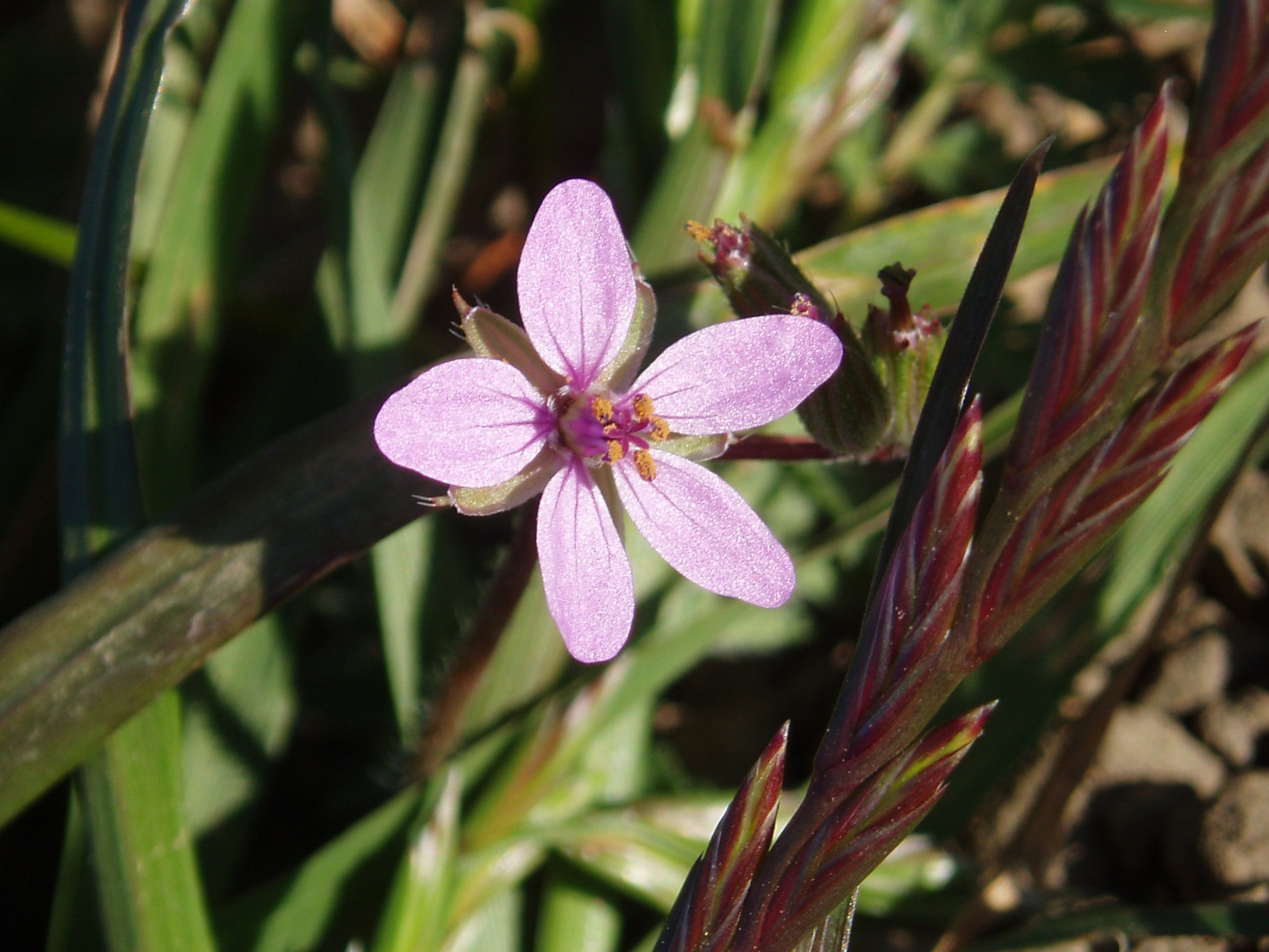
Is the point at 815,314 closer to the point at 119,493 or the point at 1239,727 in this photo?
the point at 119,493

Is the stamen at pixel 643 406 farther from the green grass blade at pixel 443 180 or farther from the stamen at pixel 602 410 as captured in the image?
the green grass blade at pixel 443 180

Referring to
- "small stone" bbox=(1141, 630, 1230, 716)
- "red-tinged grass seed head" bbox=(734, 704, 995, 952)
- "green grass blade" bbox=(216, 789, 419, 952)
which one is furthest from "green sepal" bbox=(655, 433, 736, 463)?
"small stone" bbox=(1141, 630, 1230, 716)

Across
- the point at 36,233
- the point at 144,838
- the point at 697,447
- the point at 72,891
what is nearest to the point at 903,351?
the point at 697,447

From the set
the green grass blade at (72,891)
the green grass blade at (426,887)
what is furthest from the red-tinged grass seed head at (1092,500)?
the green grass blade at (72,891)

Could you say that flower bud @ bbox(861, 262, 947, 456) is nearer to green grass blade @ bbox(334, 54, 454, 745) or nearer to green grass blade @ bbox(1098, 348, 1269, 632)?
green grass blade @ bbox(334, 54, 454, 745)

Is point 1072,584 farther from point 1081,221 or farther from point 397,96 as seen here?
point 397,96
